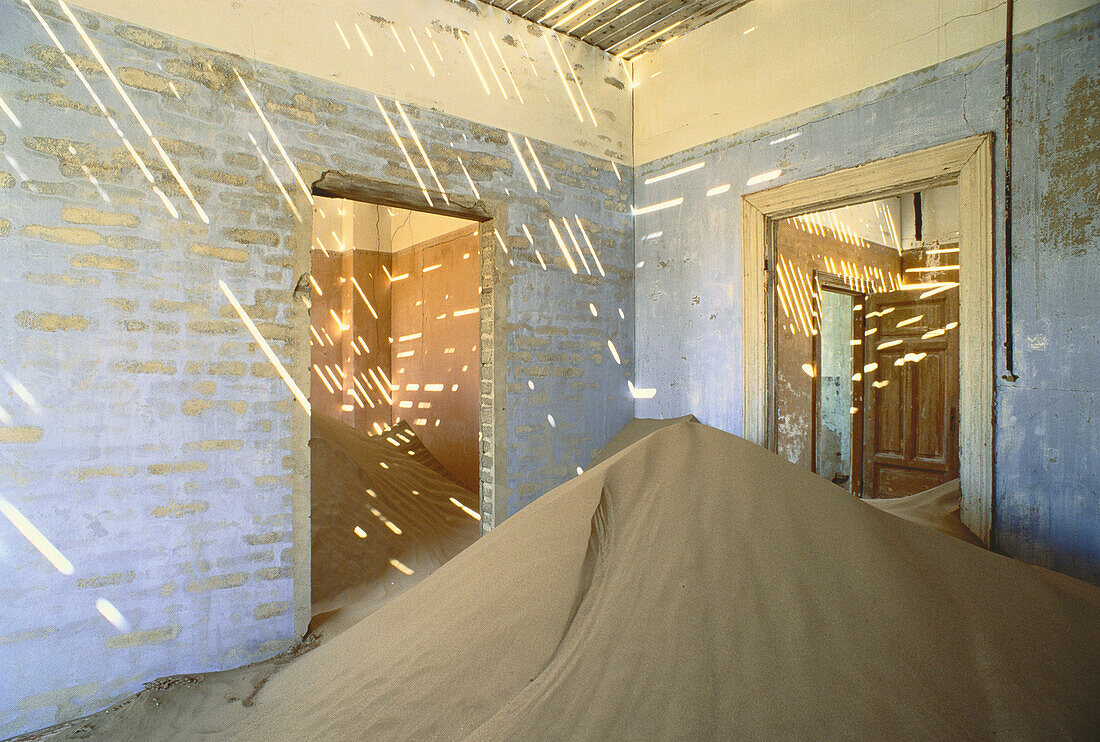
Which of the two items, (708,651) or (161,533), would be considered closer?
(708,651)

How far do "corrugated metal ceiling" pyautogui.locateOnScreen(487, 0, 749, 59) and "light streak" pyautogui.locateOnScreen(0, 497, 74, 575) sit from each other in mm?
4106

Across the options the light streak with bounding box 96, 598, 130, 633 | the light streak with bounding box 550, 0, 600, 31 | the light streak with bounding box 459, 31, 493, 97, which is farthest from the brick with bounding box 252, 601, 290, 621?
the light streak with bounding box 550, 0, 600, 31

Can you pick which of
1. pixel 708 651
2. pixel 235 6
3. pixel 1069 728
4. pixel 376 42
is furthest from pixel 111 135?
pixel 1069 728

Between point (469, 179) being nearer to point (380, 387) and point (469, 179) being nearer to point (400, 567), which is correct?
point (400, 567)

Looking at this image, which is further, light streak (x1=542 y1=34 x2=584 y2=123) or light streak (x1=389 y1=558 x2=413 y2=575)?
light streak (x1=542 y1=34 x2=584 y2=123)

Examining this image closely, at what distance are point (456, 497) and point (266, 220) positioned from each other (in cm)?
340

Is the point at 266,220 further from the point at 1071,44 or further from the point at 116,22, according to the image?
the point at 1071,44

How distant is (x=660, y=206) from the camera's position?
495 centimetres

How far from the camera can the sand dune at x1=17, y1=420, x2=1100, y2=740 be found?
1.77 meters

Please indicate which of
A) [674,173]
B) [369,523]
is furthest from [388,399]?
[674,173]

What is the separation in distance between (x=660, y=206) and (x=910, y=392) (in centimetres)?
310

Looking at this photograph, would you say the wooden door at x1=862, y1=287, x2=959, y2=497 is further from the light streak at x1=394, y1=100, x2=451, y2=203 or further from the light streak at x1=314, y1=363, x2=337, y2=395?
the light streak at x1=314, y1=363, x2=337, y2=395

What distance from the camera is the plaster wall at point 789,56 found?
3322 millimetres

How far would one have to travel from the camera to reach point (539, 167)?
4559mm
